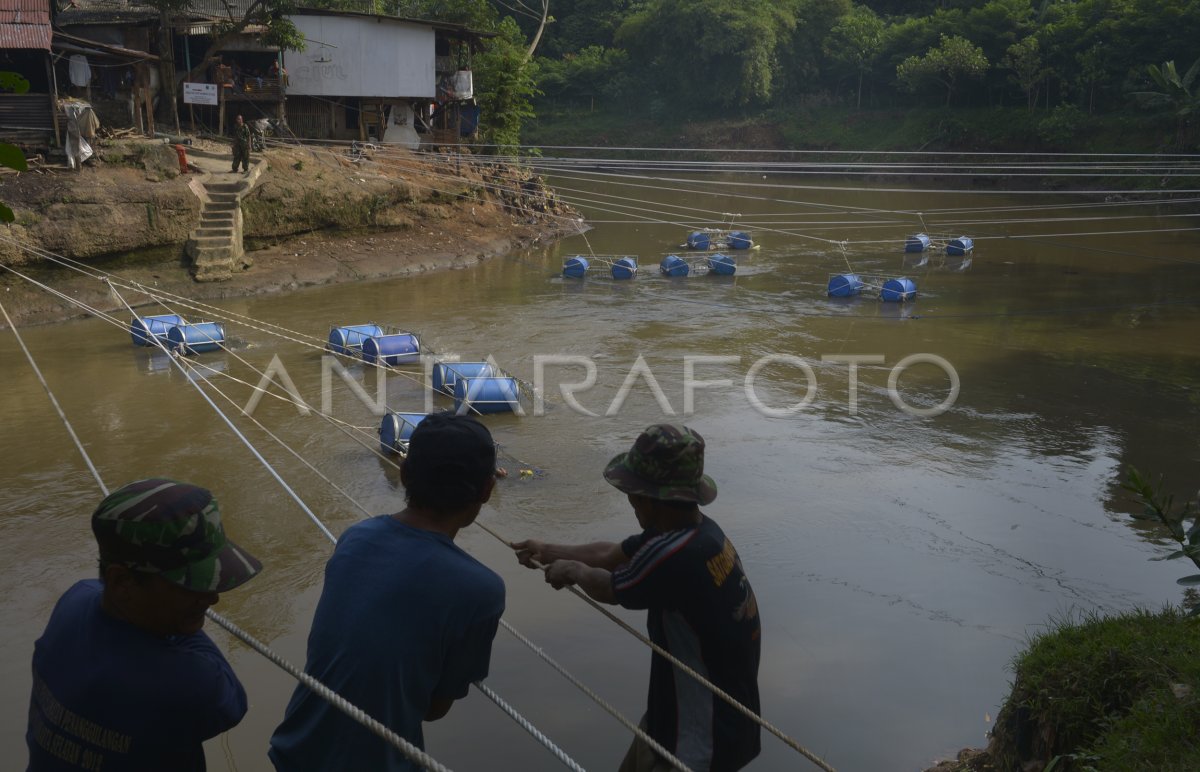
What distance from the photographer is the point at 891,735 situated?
7012mm

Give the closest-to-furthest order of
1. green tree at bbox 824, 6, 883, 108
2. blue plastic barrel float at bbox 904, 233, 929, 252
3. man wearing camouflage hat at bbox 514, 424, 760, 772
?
man wearing camouflage hat at bbox 514, 424, 760, 772 < blue plastic barrel float at bbox 904, 233, 929, 252 < green tree at bbox 824, 6, 883, 108

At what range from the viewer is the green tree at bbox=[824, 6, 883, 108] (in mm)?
59781

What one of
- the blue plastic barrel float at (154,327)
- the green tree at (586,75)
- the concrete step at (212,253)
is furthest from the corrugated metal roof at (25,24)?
the green tree at (586,75)

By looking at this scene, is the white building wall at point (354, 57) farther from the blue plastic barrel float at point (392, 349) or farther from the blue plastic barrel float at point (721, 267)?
the blue plastic barrel float at point (392, 349)

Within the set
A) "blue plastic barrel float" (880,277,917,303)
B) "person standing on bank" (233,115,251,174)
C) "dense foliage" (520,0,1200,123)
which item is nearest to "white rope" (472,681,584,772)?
"blue plastic barrel float" (880,277,917,303)

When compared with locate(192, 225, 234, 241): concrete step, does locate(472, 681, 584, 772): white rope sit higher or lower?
higher

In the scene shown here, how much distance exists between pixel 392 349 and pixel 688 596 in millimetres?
13806

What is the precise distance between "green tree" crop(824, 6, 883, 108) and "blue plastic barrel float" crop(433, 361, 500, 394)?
170 feet

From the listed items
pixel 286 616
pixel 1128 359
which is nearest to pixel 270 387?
pixel 286 616

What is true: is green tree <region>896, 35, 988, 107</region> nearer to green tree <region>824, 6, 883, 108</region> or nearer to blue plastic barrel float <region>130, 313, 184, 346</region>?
green tree <region>824, 6, 883, 108</region>

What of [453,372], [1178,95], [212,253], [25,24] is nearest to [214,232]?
[212,253]

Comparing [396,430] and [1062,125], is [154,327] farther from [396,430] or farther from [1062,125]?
[1062,125]

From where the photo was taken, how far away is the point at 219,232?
2267cm

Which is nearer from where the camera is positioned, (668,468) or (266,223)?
(668,468)
